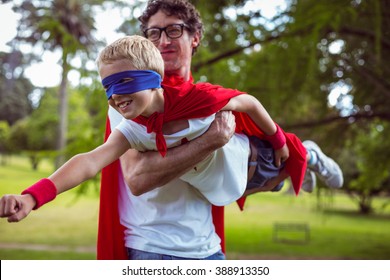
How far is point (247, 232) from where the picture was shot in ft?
35.6

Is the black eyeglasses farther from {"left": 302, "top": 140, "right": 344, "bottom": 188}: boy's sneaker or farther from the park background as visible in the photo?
the park background

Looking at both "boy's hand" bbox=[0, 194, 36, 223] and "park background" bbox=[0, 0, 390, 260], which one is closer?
"boy's hand" bbox=[0, 194, 36, 223]

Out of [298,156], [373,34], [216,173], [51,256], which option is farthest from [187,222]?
[51,256]

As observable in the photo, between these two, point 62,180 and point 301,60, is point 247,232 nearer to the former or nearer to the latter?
point 301,60

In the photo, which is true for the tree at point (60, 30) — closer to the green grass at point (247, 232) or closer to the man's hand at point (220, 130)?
the green grass at point (247, 232)

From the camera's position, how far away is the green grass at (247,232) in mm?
7746

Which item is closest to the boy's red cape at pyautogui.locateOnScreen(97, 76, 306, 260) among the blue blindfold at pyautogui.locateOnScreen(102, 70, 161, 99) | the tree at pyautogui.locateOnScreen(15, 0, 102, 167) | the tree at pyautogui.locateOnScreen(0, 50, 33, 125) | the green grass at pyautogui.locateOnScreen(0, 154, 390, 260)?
the blue blindfold at pyautogui.locateOnScreen(102, 70, 161, 99)

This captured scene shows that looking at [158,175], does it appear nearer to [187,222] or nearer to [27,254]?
[187,222]

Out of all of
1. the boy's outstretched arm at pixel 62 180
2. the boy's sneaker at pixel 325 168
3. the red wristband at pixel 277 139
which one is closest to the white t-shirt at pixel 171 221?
the boy's outstretched arm at pixel 62 180

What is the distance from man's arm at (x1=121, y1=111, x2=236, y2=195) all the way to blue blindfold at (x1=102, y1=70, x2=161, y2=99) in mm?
246

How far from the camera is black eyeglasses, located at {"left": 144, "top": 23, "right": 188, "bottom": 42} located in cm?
146

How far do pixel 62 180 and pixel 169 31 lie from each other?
0.57 metres

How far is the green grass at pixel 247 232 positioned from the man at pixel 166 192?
3.43 m

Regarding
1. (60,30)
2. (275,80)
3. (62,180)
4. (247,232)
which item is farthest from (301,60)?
(247,232)
